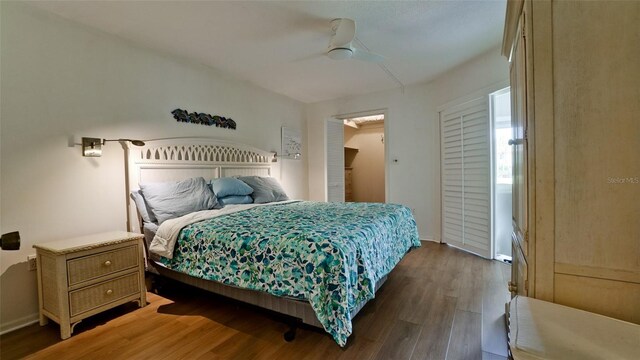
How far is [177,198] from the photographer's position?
105 inches

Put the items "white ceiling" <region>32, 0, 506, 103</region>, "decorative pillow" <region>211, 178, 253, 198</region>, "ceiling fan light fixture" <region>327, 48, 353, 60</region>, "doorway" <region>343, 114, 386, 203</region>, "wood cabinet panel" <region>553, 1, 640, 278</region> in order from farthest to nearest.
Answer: "doorway" <region>343, 114, 386, 203</region>, "decorative pillow" <region>211, 178, 253, 198</region>, "ceiling fan light fixture" <region>327, 48, 353, 60</region>, "white ceiling" <region>32, 0, 506, 103</region>, "wood cabinet panel" <region>553, 1, 640, 278</region>

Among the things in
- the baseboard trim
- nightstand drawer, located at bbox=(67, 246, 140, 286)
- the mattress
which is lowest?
the baseboard trim

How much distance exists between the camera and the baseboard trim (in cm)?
194

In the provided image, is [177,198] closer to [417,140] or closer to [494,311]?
[494,311]

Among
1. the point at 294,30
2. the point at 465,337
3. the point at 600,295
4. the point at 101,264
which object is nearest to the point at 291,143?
the point at 294,30

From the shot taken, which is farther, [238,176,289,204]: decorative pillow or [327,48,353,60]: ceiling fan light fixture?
[238,176,289,204]: decorative pillow

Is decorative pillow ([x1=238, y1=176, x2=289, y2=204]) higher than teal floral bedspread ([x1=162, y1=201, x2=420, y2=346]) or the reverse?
higher

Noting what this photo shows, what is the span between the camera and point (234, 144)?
149 inches

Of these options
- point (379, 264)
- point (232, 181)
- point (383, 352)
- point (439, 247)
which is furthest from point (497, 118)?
point (232, 181)

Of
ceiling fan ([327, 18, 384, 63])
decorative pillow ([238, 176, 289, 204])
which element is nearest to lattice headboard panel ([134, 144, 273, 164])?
decorative pillow ([238, 176, 289, 204])

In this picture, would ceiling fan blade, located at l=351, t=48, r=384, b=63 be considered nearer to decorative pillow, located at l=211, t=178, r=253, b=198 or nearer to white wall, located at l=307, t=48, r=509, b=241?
white wall, located at l=307, t=48, r=509, b=241

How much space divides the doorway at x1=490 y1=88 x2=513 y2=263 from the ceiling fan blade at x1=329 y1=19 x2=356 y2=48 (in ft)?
6.55

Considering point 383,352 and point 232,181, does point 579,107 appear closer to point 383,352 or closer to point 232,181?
point 383,352

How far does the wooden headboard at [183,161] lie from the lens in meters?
2.68
